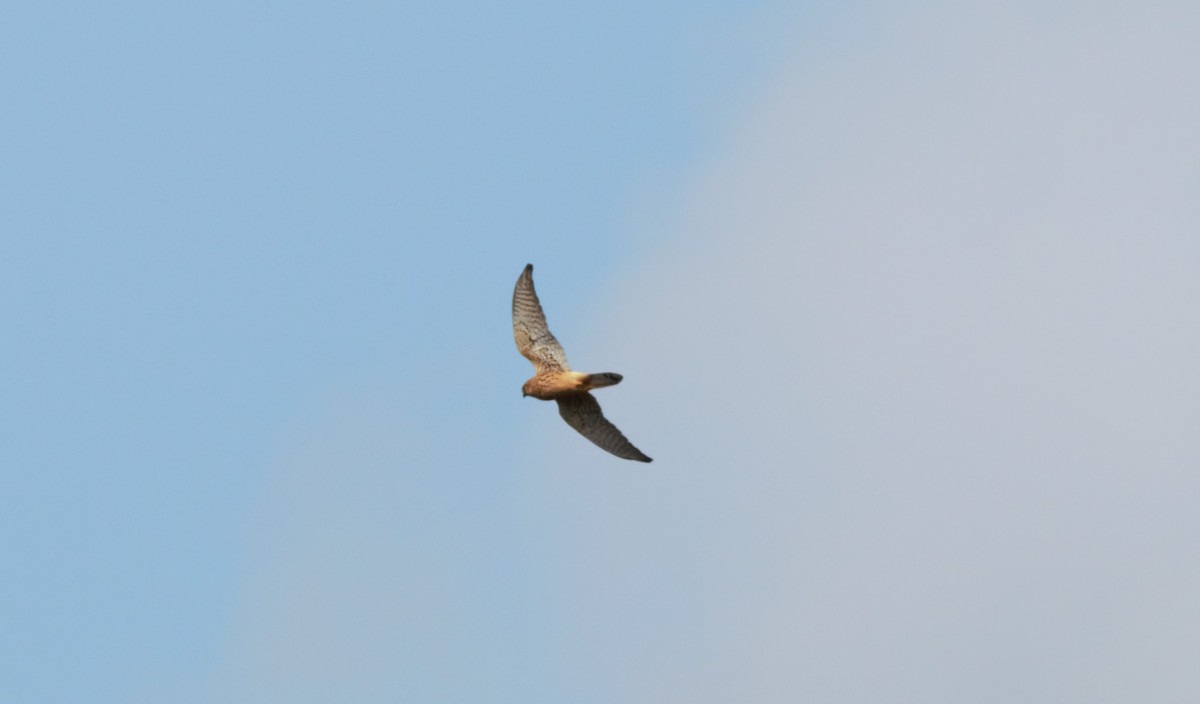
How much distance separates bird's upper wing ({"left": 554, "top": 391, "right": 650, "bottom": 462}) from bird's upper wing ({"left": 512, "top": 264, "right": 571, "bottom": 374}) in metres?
Result: 1.18

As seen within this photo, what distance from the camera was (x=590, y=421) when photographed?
1594 inches

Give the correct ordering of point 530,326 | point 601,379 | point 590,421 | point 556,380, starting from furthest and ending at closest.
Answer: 1. point 530,326
2. point 590,421
3. point 556,380
4. point 601,379

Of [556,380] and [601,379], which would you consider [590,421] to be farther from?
[601,379]

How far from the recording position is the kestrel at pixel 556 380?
39.8 m

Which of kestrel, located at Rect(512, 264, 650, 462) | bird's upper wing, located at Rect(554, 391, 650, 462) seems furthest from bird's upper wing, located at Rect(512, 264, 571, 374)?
bird's upper wing, located at Rect(554, 391, 650, 462)

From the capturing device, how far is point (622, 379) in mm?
38344

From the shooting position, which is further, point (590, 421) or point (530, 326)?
point (530, 326)

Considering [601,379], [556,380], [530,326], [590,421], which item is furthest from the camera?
→ [530,326]

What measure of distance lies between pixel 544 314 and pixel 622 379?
4053mm

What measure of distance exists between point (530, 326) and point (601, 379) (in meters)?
3.54

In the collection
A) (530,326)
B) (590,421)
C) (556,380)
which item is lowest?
(590,421)

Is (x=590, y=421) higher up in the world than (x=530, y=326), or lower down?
lower down

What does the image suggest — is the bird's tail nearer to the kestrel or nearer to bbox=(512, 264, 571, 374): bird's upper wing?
the kestrel

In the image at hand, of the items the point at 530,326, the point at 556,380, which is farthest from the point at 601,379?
the point at 530,326
